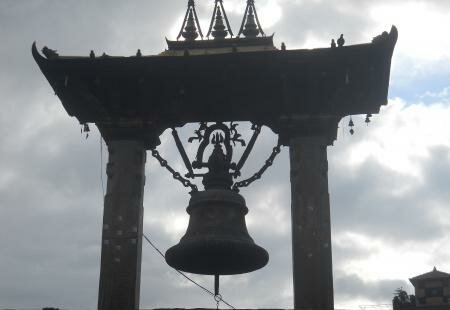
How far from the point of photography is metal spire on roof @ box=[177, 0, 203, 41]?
A: 52.9 ft

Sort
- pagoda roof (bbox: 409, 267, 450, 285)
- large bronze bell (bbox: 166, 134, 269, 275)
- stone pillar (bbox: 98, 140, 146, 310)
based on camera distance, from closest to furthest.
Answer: large bronze bell (bbox: 166, 134, 269, 275) → stone pillar (bbox: 98, 140, 146, 310) → pagoda roof (bbox: 409, 267, 450, 285)

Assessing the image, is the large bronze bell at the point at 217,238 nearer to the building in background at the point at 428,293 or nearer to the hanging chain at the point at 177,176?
the hanging chain at the point at 177,176

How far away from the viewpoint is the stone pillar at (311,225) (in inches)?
532

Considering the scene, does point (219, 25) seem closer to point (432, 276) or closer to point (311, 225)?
point (311, 225)

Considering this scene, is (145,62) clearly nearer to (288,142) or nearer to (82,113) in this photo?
(82,113)

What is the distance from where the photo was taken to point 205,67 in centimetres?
1480

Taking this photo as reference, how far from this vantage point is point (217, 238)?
13.4 metres

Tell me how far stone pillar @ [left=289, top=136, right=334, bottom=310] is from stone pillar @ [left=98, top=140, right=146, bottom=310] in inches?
107

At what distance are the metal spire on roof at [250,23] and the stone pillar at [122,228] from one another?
2989 millimetres

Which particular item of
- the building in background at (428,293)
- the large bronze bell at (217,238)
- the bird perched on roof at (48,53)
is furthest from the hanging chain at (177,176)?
the building in background at (428,293)

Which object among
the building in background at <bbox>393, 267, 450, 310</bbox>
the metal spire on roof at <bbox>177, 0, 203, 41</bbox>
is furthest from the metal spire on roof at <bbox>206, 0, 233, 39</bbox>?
the building in background at <bbox>393, 267, 450, 310</bbox>

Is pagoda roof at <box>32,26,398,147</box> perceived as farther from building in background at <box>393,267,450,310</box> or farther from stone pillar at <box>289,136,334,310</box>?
building in background at <box>393,267,450,310</box>

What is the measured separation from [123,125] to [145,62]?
135 centimetres

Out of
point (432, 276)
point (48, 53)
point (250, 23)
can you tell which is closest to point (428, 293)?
point (432, 276)
